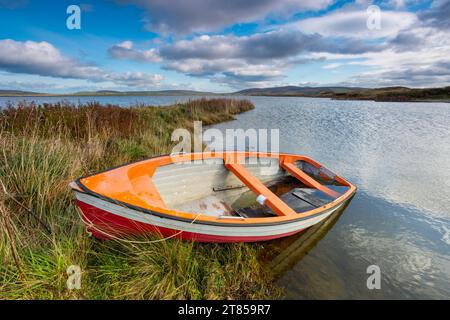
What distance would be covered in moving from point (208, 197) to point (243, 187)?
839 millimetres

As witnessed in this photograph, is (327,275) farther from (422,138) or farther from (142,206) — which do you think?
(422,138)

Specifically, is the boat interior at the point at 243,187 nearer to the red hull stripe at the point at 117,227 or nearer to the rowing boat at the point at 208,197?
the rowing boat at the point at 208,197

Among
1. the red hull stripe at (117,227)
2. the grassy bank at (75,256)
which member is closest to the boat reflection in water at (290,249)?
the grassy bank at (75,256)

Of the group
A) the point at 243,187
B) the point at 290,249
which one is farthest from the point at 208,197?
the point at 290,249

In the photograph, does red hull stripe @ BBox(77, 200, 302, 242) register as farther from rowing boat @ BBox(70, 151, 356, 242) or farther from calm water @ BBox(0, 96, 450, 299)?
Result: calm water @ BBox(0, 96, 450, 299)

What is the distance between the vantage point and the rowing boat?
108 inches

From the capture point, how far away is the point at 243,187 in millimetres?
5082

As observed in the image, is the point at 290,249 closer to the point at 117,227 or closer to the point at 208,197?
the point at 208,197

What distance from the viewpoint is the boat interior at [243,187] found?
4090 mm

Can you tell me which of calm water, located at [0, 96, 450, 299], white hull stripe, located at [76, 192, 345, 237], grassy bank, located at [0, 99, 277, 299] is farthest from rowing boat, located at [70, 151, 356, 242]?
calm water, located at [0, 96, 450, 299]
